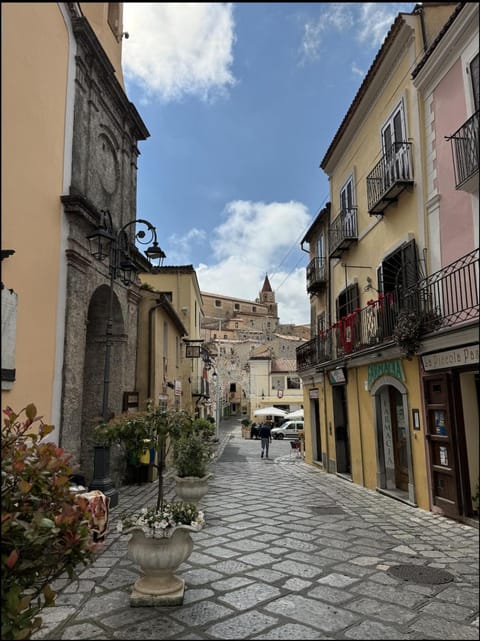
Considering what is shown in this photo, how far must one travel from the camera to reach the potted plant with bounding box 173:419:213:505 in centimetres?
975

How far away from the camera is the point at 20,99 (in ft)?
6.06

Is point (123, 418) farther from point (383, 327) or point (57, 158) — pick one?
point (383, 327)

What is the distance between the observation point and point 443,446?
188 cm

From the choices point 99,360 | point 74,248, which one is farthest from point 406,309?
point 99,360

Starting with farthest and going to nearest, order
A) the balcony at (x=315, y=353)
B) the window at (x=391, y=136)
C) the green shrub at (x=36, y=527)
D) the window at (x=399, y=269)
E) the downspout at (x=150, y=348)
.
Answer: the balcony at (x=315, y=353)
the downspout at (x=150, y=348)
the window at (x=399, y=269)
the window at (x=391, y=136)
the green shrub at (x=36, y=527)

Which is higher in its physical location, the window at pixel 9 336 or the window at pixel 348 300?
the window at pixel 348 300

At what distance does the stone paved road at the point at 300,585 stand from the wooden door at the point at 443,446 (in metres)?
0.09

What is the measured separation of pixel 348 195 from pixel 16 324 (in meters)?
8.81

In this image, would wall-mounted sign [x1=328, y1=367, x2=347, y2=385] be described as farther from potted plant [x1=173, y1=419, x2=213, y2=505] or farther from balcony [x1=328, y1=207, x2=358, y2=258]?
potted plant [x1=173, y1=419, x2=213, y2=505]

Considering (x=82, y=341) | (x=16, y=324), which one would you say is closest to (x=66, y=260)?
(x=82, y=341)

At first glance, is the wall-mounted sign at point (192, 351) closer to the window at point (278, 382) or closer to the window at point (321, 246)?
the window at point (321, 246)

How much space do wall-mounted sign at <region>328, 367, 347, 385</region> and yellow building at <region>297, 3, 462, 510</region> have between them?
34mm

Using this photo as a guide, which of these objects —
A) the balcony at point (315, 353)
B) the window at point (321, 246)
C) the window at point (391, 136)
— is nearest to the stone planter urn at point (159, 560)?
the window at point (391, 136)

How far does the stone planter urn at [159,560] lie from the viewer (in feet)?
14.6
